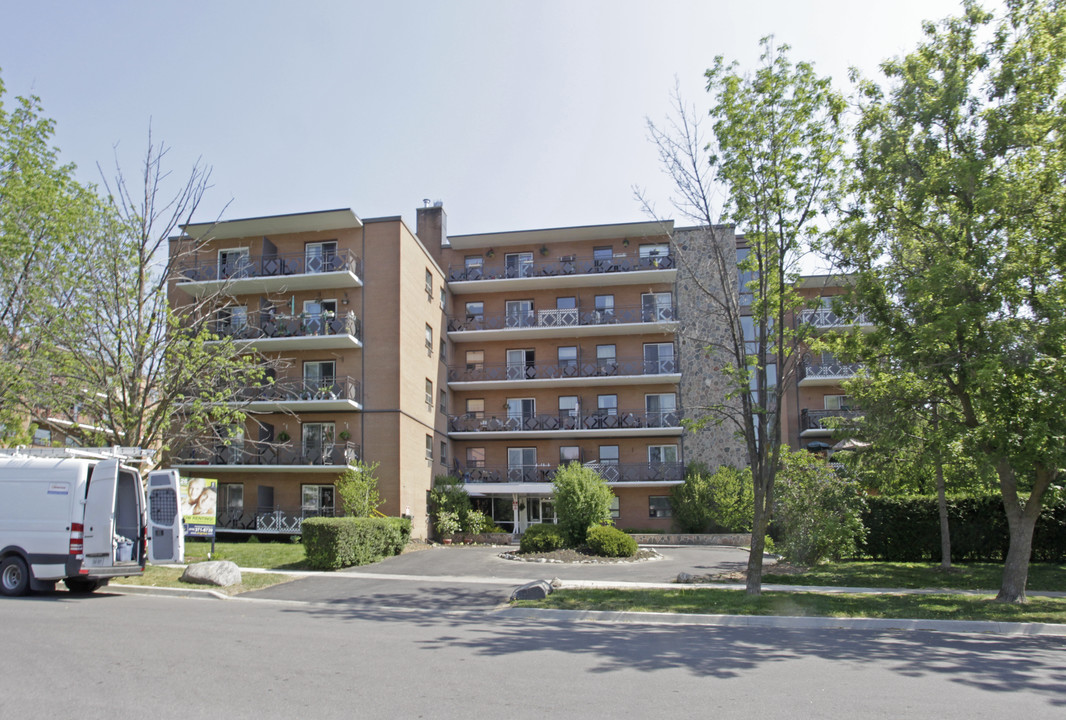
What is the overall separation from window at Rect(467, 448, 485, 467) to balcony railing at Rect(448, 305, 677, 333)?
6332 millimetres

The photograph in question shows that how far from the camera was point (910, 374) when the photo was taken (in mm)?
16000

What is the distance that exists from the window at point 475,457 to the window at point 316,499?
9.13 m

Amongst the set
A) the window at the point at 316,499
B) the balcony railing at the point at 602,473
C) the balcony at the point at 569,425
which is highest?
the balcony at the point at 569,425

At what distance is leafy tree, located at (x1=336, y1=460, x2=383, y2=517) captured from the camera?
25.1 meters

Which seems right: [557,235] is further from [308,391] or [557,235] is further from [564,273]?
[308,391]

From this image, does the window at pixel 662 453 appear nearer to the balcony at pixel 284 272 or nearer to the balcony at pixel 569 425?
the balcony at pixel 569 425

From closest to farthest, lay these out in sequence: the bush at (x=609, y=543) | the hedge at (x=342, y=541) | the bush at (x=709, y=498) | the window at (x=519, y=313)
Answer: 1. the hedge at (x=342, y=541)
2. the bush at (x=609, y=543)
3. the bush at (x=709, y=498)
4. the window at (x=519, y=313)

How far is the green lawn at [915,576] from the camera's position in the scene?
16703 millimetres

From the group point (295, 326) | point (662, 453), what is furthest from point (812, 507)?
point (295, 326)

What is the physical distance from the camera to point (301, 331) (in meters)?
30.8

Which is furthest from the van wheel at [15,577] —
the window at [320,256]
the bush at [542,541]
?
the window at [320,256]

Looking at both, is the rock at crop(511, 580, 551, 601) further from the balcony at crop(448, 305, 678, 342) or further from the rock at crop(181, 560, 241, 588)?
the balcony at crop(448, 305, 678, 342)

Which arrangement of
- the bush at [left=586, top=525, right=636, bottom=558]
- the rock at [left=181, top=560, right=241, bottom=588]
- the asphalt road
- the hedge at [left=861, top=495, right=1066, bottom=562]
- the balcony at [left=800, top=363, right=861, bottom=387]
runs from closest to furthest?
1. the asphalt road
2. the rock at [left=181, top=560, right=241, bottom=588]
3. the hedge at [left=861, top=495, right=1066, bottom=562]
4. the bush at [left=586, top=525, right=636, bottom=558]
5. the balcony at [left=800, top=363, right=861, bottom=387]

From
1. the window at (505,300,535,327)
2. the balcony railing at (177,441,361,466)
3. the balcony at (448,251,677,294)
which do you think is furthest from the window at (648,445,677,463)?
the balcony railing at (177,441,361,466)
